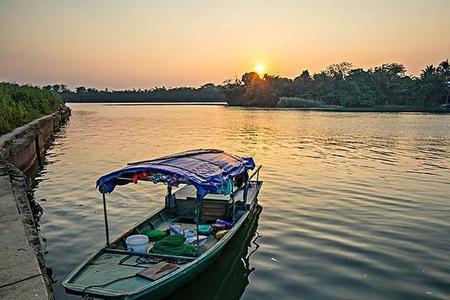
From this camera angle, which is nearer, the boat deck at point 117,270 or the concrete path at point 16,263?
the concrete path at point 16,263

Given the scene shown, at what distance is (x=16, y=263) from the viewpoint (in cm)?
652

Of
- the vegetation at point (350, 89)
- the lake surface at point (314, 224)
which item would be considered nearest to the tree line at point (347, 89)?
the vegetation at point (350, 89)

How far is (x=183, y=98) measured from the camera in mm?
172875

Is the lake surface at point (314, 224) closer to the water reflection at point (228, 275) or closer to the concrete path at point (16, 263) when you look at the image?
the water reflection at point (228, 275)

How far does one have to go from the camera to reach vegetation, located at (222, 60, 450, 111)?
90.4 metres

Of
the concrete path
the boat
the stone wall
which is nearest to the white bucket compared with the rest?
the boat

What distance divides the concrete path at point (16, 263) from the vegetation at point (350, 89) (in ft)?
308

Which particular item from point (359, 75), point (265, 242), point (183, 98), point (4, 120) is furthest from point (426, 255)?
point (183, 98)

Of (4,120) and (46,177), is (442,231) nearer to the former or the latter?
(46,177)

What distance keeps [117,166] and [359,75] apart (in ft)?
314

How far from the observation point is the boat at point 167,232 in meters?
6.68

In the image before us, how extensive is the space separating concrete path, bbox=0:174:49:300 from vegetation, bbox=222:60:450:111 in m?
94.0

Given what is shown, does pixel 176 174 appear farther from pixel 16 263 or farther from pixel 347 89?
pixel 347 89

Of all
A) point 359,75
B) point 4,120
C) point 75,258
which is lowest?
point 75,258
